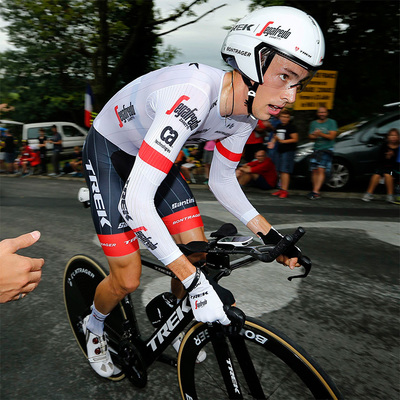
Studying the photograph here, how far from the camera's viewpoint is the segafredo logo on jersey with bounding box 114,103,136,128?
7.66ft

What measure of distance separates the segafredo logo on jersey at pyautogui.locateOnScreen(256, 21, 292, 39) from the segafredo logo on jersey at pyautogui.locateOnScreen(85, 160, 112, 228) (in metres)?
1.27

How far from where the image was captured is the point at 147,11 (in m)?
17.3

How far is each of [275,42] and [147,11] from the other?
17131 millimetres

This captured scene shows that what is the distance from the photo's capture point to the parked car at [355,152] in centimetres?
909

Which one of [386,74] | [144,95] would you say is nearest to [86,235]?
[144,95]

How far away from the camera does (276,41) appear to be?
2012mm

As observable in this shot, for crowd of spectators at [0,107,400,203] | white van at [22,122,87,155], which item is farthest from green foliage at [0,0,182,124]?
crowd of spectators at [0,107,400,203]

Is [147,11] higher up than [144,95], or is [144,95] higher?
[147,11]

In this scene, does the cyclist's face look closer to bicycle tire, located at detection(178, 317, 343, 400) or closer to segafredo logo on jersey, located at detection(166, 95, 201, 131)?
segafredo logo on jersey, located at detection(166, 95, 201, 131)

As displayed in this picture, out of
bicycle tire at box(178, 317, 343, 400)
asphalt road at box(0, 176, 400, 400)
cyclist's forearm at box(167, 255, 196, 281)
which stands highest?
cyclist's forearm at box(167, 255, 196, 281)

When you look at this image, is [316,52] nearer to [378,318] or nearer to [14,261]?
[14,261]

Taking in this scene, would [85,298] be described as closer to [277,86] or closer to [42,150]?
[277,86]

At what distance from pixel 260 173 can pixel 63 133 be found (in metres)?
12.5

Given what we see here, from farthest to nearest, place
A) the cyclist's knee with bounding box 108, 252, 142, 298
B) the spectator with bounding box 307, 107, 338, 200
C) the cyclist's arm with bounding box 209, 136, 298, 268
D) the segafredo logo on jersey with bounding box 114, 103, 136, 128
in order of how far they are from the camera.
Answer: the spectator with bounding box 307, 107, 338, 200
the cyclist's arm with bounding box 209, 136, 298, 268
the cyclist's knee with bounding box 108, 252, 142, 298
the segafredo logo on jersey with bounding box 114, 103, 136, 128
